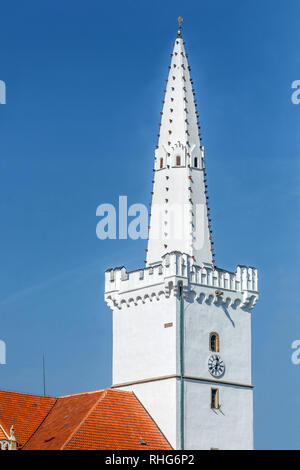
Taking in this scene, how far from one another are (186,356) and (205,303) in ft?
12.1

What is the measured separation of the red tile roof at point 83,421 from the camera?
80.3 meters

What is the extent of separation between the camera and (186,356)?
8375 centimetres

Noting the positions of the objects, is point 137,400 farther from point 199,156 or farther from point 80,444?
point 199,156

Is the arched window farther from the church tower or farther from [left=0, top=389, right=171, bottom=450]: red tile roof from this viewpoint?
[left=0, top=389, right=171, bottom=450]: red tile roof

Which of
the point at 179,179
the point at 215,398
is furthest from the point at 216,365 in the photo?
the point at 179,179

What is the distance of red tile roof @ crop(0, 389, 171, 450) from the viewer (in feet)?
263

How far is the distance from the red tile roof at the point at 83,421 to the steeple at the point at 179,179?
368 inches

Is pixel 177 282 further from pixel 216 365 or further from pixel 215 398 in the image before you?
pixel 215 398

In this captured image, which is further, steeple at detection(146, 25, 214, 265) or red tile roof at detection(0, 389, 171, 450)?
steeple at detection(146, 25, 214, 265)

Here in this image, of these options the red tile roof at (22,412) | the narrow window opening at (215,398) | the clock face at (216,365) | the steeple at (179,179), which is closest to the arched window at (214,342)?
the clock face at (216,365)

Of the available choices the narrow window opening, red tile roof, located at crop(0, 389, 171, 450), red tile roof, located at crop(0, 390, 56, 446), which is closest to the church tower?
the narrow window opening

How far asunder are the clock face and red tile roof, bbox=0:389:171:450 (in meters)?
4.56
